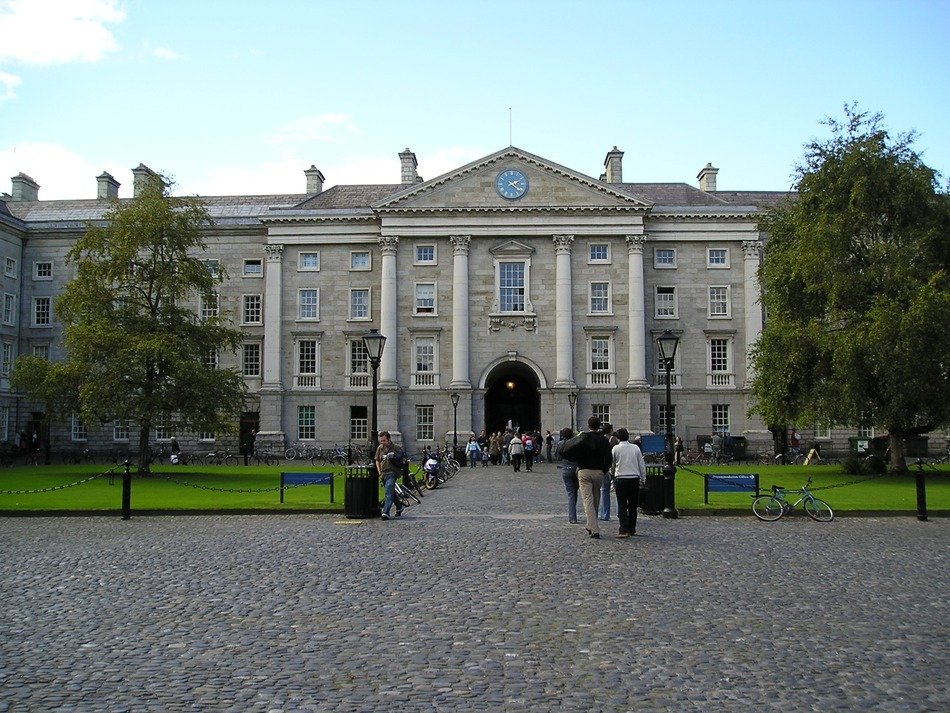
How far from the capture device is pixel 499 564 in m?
13.1

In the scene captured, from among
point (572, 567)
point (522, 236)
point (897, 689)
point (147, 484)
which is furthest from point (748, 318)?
point (897, 689)

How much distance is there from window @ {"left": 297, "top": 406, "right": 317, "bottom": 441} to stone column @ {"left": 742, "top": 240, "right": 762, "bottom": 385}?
81.5ft

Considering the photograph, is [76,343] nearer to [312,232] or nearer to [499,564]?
[312,232]

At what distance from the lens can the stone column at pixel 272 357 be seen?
53.4 meters

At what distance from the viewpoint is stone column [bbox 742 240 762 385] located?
5356 cm

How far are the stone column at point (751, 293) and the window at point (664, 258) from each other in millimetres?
4125

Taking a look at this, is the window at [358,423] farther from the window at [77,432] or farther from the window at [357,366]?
the window at [77,432]

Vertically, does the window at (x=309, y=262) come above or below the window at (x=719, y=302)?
above

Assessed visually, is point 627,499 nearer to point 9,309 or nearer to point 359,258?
point 359,258

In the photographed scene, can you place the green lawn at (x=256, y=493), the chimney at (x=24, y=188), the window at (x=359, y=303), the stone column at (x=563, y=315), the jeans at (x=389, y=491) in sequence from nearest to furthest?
the jeans at (x=389, y=491) < the green lawn at (x=256, y=493) < the stone column at (x=563, y=315) < the window at (x=359, y=303) < the chimney at (x=24, y=188)

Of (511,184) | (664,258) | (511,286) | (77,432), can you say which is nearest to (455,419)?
(511,286)

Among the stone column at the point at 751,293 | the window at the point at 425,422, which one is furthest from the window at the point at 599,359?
the window at the point at 425,422

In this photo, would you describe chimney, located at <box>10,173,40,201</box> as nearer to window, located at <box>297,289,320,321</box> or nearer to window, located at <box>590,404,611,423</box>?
window, located at <box>297,289,320,321</box>

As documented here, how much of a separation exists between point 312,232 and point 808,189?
29.0 m
